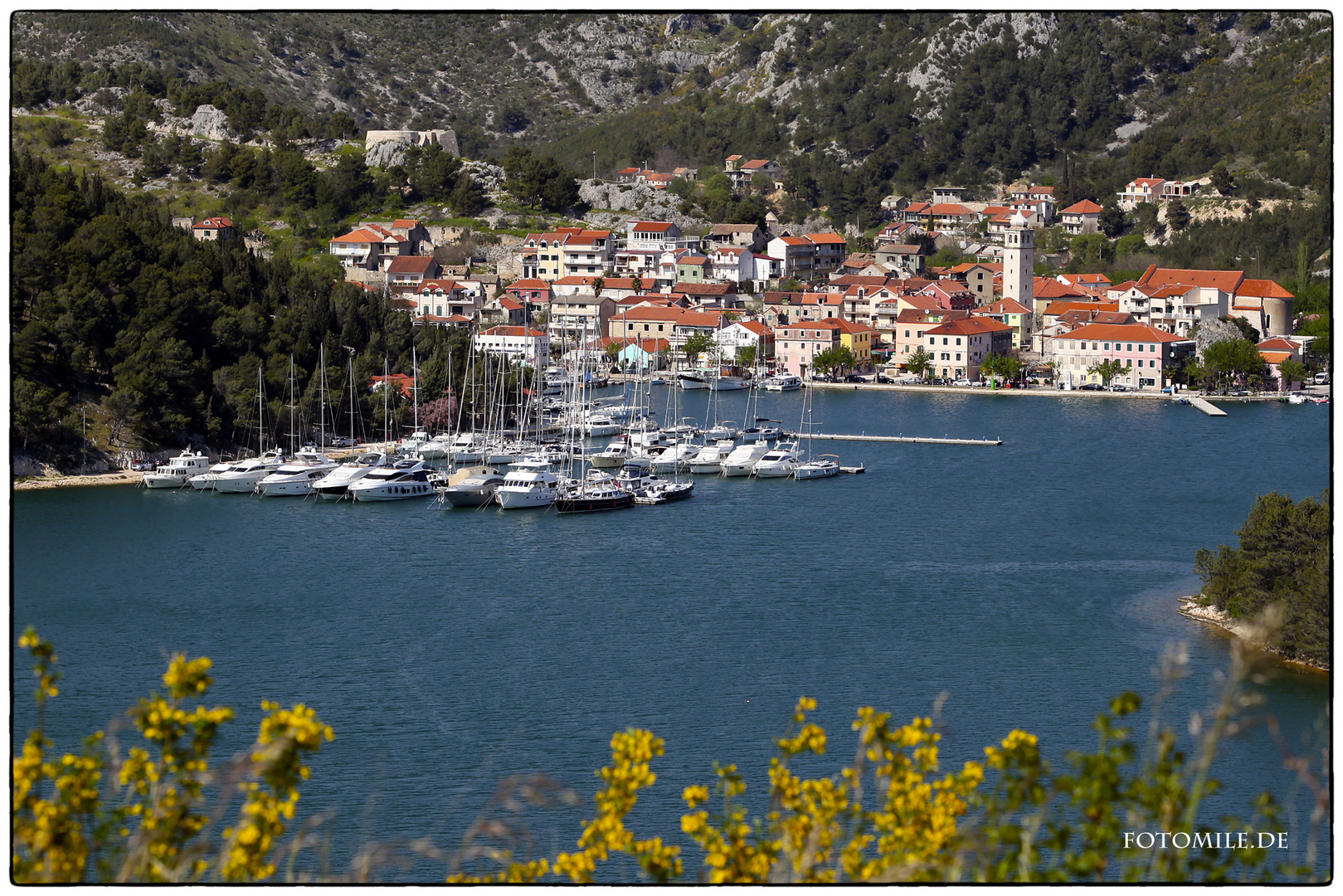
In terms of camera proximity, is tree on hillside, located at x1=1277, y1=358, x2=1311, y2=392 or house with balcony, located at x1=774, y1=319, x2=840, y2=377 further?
house with balcony, located at x1=774, y1=319, x2=840, y2=377

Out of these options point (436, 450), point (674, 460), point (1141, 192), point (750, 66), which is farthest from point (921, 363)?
point (750, 66)

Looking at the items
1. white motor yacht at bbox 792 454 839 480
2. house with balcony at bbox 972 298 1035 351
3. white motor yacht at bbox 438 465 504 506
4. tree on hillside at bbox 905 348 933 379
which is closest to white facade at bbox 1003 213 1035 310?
house with balcony at bbox 972 298 1035 351

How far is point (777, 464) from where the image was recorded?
679 inches

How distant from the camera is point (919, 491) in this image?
16078 mm

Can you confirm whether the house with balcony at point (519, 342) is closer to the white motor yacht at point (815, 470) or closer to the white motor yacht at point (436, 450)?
the white motor yacht at point (436, 450)

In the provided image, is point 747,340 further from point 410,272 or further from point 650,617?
point 650,617

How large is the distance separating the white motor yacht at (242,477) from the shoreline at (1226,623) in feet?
29.8

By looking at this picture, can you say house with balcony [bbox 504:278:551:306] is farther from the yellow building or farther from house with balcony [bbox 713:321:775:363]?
the yellow building

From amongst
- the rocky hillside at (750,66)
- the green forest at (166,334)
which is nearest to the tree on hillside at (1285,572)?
the green forest at (166,334)

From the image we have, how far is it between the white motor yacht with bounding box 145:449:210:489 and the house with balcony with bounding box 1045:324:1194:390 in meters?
14.4

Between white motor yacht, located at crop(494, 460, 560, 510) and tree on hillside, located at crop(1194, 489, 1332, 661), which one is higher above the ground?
tree on hillside, located at crop(1194, 489, 1332, 661)

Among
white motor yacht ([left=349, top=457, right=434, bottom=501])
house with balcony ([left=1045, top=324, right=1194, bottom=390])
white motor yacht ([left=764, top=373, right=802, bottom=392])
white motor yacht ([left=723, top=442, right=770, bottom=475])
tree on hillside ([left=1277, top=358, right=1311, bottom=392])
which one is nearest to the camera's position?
white motor yacht ([left=349, top=457, right=434, bottom=501])

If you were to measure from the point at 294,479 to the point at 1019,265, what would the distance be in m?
17.4

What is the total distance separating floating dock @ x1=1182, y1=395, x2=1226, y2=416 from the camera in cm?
2162
